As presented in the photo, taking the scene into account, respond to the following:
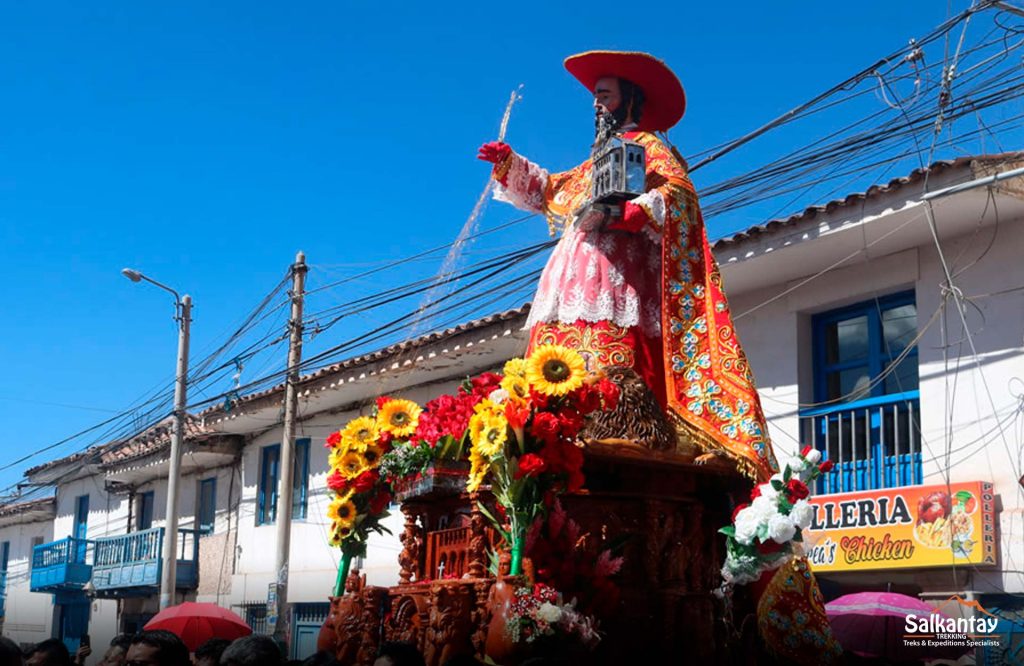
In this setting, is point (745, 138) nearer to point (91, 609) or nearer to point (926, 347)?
point (926, 347)

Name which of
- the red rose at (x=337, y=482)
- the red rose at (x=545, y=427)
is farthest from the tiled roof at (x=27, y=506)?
the red rose at (x=545, y=427)

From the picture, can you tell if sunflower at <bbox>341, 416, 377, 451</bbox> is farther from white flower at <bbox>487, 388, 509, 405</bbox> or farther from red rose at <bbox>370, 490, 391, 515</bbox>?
white flower at <bbox>487, 388, 509, 405</bbox>

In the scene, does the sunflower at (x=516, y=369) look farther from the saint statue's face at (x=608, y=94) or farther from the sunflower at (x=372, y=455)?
the saint statue's face at (x=608, y=94)

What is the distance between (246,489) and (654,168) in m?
17.1

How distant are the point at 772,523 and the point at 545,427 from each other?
48.5 inches

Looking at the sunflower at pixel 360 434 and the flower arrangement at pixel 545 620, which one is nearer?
the flower arrangement at pixel 545 620

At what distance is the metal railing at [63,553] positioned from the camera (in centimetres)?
2918

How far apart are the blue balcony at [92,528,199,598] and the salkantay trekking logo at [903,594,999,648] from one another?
16.7m

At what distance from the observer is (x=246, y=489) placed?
2277cm

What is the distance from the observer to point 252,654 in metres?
5.03

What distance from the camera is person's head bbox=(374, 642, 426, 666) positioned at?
5082mm

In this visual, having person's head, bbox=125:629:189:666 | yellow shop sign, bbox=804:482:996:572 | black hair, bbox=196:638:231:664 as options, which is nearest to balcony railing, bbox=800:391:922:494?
yellow shop sign, bbox=804:482:996:572

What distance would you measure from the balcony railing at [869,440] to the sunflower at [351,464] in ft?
20.1

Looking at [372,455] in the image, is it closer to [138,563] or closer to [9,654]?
[9,654]
